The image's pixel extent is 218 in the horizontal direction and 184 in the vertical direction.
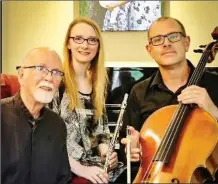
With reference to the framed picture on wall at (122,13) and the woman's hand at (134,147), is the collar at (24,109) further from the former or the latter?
the framed picture on wall at (122,13)

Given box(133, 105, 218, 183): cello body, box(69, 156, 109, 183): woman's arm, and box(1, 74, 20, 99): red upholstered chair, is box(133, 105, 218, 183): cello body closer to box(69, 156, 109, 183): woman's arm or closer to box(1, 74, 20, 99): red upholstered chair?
box(69, 156, 109, 183): woman's arm

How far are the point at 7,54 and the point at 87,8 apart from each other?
818 millimetres

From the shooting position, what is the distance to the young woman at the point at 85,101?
5.58 feet

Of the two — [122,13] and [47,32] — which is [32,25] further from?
[122,13]

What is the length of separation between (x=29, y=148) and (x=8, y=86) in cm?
41

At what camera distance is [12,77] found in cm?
174

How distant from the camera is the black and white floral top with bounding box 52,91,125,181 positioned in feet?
5.58

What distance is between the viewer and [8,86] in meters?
1.69

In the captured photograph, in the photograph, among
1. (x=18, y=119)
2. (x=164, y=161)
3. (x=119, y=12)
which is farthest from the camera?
(x=119, y=12)

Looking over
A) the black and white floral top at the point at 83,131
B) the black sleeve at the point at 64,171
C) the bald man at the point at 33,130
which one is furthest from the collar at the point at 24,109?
the black and white floral top at the point at 83,131

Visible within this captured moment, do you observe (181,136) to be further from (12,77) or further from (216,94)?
(12,77)

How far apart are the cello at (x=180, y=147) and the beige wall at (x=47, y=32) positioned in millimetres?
1857

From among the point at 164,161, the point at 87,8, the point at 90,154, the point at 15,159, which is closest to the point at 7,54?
the point at 87,8

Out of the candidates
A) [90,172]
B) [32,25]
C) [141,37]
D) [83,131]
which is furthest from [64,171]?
[32,25]
